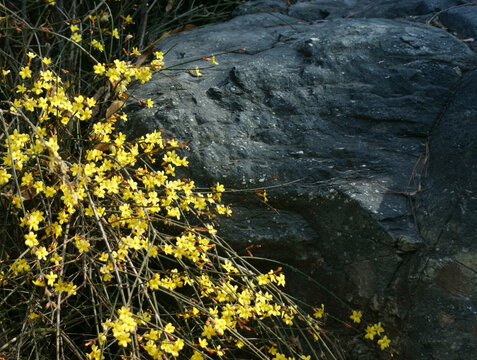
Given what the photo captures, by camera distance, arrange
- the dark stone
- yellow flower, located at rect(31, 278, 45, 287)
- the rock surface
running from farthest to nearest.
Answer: the dark stone → the rock surface → yellow flower, located at rect(31, 278, 45, 287)

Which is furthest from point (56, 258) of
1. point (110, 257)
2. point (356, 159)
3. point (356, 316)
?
point (356, 159)

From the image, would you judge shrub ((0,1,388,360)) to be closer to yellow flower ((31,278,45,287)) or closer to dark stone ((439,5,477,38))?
yellow flower ((31,278,45,287))

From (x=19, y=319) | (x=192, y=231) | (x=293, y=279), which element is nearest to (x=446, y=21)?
(x=293, y=279)

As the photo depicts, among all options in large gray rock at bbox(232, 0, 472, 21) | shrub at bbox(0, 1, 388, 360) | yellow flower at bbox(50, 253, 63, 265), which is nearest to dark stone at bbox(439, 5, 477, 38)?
large gray rock at bbox(232, 0, 472, 21)

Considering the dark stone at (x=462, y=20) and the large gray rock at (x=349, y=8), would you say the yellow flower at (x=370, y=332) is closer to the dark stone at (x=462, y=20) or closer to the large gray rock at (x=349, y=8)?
the dark stone at (x=462, y=20)

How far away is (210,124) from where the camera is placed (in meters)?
2.72

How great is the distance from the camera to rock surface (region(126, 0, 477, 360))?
2.21 meters

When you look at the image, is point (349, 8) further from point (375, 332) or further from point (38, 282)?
point (38, 282)

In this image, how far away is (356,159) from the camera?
253 centimetres

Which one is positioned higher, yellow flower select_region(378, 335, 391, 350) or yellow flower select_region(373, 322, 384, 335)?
yellow flower select_region(373, 322, 384, 335)

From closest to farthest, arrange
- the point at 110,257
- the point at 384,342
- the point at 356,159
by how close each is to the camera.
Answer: the point at 110,257 < the point at 384,342 < the point at 356,159

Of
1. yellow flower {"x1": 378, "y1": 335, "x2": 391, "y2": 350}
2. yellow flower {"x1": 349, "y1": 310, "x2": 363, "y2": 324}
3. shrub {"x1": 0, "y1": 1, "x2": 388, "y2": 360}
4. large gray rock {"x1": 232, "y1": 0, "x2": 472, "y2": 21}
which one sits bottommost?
yellow flower {"x1": 378, "y1": 335, "x2": 391, "y2": 350}

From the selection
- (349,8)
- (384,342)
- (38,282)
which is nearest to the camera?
(38,282)

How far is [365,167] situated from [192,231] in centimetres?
77
